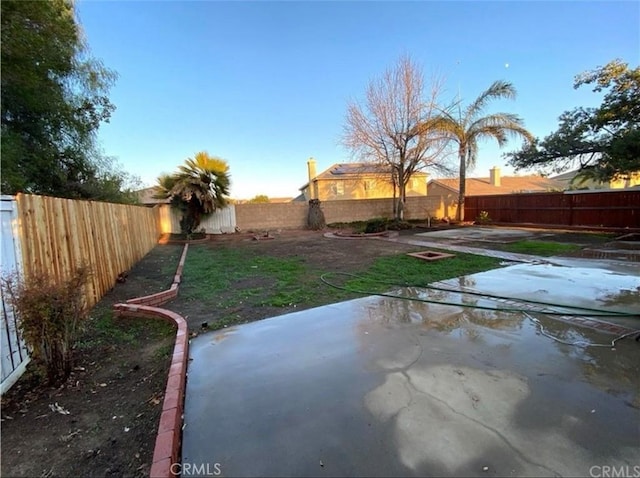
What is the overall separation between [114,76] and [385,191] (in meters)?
18.6

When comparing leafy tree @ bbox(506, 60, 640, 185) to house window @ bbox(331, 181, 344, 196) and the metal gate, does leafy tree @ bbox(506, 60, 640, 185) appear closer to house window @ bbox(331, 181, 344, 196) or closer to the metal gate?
house window @ bbox(331, 181, 344, 196)

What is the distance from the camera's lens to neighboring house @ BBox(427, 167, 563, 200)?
30.1m

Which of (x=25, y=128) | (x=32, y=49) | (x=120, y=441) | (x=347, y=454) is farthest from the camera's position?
(x=25, y=128)

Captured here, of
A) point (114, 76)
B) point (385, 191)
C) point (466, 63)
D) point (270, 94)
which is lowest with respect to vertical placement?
point (385, 191)

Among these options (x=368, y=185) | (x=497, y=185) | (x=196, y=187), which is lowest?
(x=196, y=187)

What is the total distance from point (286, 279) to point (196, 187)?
10.2m

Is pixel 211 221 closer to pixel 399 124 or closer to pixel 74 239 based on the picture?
pixel 399 124

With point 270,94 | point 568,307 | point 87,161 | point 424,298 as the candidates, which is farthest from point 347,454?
point 270,94

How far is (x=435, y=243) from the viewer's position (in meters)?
10.8

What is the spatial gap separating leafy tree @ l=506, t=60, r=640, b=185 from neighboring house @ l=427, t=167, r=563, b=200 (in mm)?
16113

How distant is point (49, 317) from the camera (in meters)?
2.52

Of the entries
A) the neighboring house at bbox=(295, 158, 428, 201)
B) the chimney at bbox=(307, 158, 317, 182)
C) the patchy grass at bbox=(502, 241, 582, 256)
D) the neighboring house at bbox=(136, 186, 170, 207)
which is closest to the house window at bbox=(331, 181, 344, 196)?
the neighboring house at bbox=(295, 158, 428, 201)

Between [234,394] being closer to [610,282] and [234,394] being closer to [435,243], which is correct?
[610,282]

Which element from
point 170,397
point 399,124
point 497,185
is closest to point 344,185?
point 399,124
